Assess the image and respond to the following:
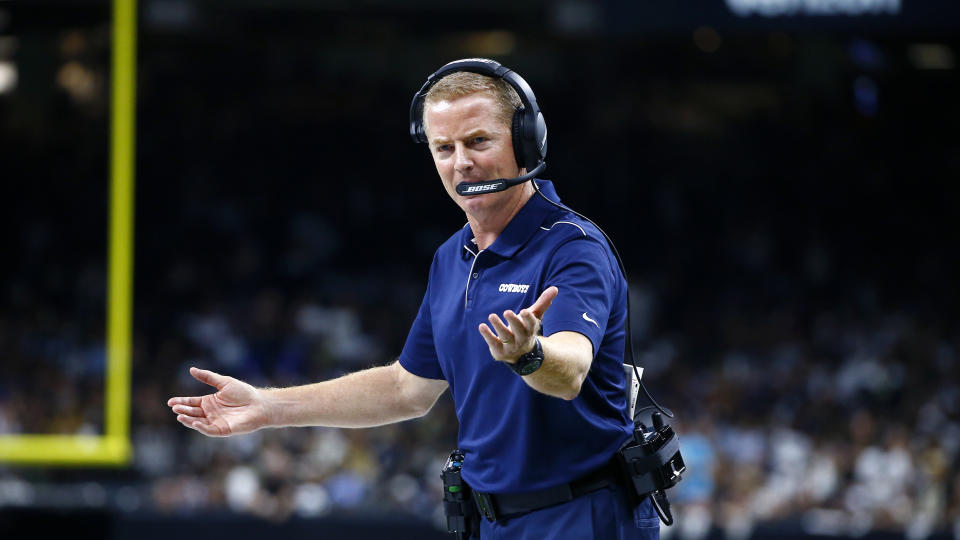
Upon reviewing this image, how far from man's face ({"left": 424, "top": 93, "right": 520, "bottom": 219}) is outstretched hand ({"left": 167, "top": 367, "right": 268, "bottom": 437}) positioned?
710 millimetres

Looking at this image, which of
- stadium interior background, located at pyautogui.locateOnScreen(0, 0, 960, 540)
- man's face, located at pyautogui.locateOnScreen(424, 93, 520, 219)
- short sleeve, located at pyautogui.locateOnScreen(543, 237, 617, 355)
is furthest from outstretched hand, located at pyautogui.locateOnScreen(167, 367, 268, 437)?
stadium interior background, located at pyautogui.locateOnScreen(0, 0, 960, 540)

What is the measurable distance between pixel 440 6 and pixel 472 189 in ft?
22.3

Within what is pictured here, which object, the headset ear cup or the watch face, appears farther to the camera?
the headset ear cup

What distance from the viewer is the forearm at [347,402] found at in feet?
10.1

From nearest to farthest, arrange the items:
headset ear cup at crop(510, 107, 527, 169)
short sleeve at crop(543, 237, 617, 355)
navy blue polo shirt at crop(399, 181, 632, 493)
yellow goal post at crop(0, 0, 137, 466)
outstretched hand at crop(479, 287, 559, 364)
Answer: outstretched hand at crop(479, 287, 559, 364), short sleeve at crop(543, 237, 617, 355), navy blue polo shirt at crop(399, 181, 632, 493), headset ear cup at crop(510, 107, 527, 169), yellow goal post at crop(0, 0, 137, 466)

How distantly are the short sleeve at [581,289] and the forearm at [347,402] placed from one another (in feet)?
2.33

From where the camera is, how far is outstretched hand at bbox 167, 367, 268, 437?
2950 millimetres

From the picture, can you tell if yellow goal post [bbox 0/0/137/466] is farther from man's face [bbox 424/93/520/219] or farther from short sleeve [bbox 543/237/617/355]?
short sleeve [bbox 543/237/617/355]

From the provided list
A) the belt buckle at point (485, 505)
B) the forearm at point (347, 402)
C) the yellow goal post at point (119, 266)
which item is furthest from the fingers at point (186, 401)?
the yellow goal post at point (119, 266)

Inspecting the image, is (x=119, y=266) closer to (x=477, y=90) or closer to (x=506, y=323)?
(x=477, y=90)

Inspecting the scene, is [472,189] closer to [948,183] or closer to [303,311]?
[303,311]

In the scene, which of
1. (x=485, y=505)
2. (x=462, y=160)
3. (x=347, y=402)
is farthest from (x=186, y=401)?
(x=462, y=160)

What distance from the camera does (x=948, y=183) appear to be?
484 inches

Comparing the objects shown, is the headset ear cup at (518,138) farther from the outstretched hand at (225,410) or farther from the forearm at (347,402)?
the outstretched hand at (225,410)
